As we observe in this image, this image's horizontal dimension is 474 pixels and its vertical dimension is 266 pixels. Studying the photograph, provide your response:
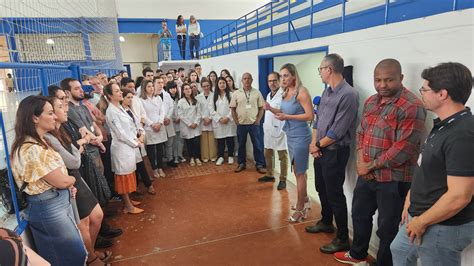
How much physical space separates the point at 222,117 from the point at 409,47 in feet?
11.6

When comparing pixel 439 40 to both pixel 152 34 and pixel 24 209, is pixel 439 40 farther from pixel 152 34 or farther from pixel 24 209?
pixel 152 34

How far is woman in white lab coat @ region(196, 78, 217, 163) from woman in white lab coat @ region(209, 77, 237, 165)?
0.11 m

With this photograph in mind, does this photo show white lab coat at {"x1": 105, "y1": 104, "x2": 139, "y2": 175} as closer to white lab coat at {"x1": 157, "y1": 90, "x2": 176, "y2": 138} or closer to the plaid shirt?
white lab coat at {"x1": 157, "y1": 90, "x2": 176, "y2": 138}

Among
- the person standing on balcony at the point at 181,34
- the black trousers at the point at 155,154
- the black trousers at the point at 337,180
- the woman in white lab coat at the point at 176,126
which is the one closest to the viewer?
the black trousers at the point at 337,180

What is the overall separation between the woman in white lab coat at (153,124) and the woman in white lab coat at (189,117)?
0.45 m

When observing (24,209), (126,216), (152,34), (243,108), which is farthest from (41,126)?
(152,34)

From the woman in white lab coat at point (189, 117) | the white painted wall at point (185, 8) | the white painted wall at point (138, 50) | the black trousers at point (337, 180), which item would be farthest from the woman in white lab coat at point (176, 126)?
the white painted wall at point (138, 50)

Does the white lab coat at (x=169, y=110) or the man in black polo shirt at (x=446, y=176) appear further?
the white lab coat at (x=169, y=110)

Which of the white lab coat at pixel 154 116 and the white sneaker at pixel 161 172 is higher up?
the white lab coat at pixel 154 116

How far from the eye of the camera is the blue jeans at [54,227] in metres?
1.92

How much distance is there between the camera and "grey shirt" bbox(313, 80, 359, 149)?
2.53 metres

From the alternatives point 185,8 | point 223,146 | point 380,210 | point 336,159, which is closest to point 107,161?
point 223,146

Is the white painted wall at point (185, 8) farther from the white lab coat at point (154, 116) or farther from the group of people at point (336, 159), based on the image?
the group of people at point (336, 159)

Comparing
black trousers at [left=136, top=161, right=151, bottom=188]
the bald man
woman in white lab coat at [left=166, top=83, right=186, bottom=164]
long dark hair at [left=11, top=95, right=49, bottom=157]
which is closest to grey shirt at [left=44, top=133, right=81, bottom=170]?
long dark hair at [left=11, top=95, right=49, bottom=157]
